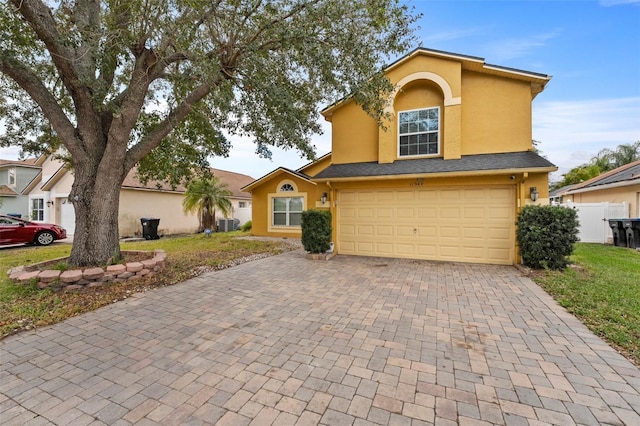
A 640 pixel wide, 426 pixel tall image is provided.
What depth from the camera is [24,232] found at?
12039 mm

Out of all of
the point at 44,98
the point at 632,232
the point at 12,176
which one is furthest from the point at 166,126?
the point at 12,176

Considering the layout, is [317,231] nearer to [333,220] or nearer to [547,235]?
[333,220]

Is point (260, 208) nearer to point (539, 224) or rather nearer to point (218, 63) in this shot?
point (218, 63)

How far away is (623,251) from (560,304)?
8.12 m

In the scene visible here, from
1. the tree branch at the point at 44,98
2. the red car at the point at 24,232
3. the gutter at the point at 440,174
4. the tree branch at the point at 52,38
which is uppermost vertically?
the tree branch at the point at 52,38

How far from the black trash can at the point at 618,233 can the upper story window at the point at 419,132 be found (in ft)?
28.4

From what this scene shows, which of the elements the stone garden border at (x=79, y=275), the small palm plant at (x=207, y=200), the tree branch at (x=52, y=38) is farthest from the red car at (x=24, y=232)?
the tree branch at (x=52, y=38)

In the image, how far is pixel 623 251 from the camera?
381 inches

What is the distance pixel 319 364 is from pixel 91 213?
632 cm

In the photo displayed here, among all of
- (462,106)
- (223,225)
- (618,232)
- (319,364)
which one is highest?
(462,106)

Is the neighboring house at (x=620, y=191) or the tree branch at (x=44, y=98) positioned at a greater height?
the tree branch at (x=44, y=98)

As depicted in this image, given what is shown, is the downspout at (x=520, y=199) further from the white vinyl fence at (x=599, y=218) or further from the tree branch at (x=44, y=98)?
the tree branch at (x=44, y=98)

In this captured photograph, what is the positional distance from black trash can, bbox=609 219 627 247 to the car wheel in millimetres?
24477

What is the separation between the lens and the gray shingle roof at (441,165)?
24.2 feet
